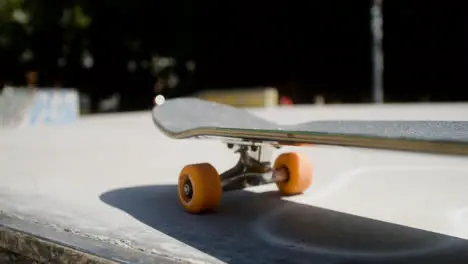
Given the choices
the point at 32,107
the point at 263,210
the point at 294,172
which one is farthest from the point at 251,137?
the point at 32,107

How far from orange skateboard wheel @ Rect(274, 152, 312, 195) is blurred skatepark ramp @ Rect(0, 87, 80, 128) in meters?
9.21

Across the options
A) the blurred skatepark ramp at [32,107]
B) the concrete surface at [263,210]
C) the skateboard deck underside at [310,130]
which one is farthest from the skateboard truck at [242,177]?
the blurred skatepark ramp at [32,107]

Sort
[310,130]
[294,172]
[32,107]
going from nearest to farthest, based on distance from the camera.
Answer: [310,130]
[294,172]
[32,107]

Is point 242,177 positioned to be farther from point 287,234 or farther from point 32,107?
point 32,107

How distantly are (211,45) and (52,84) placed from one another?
8139mm

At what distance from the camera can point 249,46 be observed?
26.7 m

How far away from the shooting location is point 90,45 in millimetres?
27359

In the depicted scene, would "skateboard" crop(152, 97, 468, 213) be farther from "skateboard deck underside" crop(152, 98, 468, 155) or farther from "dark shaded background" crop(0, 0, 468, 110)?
"dark shaded background" crop(0, 0, 468, 110)

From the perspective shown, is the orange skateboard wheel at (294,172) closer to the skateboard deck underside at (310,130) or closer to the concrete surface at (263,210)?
the concrete surface at (263,210)

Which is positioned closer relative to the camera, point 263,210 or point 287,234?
point 287,234

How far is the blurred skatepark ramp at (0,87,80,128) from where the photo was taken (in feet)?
39.1

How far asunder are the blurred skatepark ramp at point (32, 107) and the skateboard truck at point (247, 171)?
921 cm

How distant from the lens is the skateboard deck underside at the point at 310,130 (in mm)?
2035

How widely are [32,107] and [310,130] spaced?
10.6 meters
